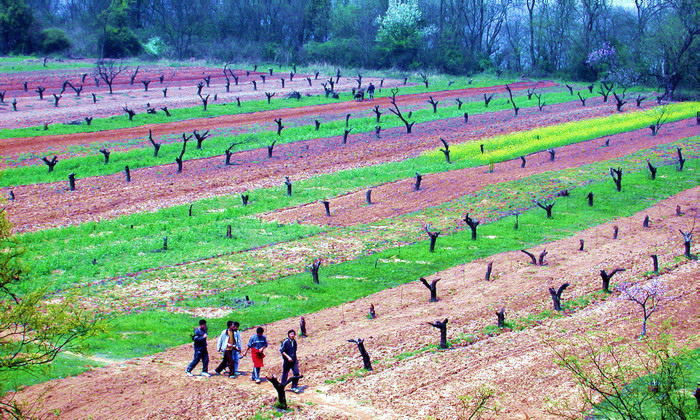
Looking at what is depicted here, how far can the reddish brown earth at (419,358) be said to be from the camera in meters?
21.2

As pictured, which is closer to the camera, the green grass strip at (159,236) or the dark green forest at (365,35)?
the green grass strip at (159,236)

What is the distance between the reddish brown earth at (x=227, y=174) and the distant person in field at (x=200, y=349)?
23.3 metres

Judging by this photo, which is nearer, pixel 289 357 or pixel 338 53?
pixel 289 357

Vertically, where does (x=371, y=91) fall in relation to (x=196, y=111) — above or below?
above

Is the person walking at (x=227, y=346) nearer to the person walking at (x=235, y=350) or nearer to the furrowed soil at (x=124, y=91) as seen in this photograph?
the person walking at (x=235, y=350)

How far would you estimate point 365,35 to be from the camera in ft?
404

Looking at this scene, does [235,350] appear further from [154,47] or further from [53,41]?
[154,47]

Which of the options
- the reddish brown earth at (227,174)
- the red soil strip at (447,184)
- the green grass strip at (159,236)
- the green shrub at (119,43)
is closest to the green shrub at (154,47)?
the green shrub at (119,43)

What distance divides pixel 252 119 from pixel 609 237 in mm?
42869

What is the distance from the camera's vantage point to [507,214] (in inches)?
1759

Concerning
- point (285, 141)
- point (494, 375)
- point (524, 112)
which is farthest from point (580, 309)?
point (524, 112)

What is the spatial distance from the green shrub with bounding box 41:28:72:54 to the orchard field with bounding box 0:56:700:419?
30.2 metres

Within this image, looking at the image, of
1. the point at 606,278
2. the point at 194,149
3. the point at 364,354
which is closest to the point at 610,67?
the point at 194,149

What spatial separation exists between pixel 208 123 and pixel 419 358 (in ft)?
170
